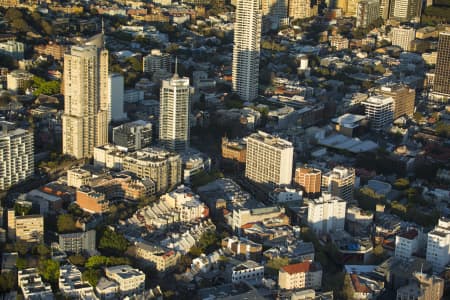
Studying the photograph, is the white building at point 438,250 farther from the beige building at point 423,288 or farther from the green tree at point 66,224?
the green tree at point 66,224

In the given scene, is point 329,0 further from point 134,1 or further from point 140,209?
point 140,209

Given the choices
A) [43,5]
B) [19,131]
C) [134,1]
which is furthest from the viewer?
[134,1]

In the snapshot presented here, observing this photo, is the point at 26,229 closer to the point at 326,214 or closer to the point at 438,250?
the point at 326,214

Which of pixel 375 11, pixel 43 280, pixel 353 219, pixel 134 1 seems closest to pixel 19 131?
pixel 43 280

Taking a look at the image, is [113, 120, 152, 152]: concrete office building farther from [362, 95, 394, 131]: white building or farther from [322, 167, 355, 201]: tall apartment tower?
[362, 95, 394, 131]: white building

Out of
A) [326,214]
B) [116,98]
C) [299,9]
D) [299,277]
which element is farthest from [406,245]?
[299,9]

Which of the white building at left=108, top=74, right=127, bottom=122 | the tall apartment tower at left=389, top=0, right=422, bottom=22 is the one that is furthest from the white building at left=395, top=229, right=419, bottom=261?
the tall apartment tower at left=389, top=0, right=422, bottom=22

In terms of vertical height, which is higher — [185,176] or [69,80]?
[69,80]
